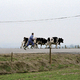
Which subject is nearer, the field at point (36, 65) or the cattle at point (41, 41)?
the field at point (36, 65)

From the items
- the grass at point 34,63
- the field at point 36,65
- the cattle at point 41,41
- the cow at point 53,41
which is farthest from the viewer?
the cattle at point 41,41

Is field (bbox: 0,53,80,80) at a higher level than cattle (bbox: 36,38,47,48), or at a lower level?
lower

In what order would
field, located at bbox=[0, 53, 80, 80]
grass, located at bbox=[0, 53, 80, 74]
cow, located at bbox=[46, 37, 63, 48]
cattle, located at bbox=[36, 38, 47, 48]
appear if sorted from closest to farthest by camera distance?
field, located at bbox=[0, 53, 80, 80] < grass, located at bbox=[0, 53, 80, 74] < cow, located at bbox=[46, 37, 63, 48] < cattle, located at bbox=[36, 38, 47, 48]

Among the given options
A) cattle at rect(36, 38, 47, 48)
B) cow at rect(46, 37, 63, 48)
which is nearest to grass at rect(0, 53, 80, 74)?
cow at rect(46, 37, 63, 48)

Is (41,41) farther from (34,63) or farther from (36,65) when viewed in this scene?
(36,65)

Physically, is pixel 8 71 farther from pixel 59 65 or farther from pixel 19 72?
pixel 59 65

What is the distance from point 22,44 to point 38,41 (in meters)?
6.74

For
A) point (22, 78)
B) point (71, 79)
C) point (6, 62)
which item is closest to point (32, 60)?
point (6, 62)

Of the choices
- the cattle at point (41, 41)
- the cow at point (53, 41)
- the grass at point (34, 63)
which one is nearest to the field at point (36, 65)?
the grass at point (34, 63)

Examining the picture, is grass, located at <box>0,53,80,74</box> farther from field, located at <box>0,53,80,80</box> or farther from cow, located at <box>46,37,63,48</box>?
cow, located at <box>46,37,63,48</box>

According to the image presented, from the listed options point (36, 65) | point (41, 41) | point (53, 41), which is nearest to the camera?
point (36, 65)

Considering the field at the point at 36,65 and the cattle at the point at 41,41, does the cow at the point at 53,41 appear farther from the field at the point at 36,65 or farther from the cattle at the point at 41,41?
the field at the point at 36,65

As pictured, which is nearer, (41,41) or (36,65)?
(36,65)

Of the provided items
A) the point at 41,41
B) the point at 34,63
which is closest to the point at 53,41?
the point at 41,41
